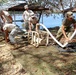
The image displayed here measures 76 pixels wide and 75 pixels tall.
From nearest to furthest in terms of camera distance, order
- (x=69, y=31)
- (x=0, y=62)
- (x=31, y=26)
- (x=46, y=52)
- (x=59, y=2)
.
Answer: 1. (x=0, y=62)
2. (x=46, y=52)
3. (x=69, y=31)
4. (x=31, y=26)
5. (x=59, y=2)

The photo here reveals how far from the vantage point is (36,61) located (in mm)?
6426

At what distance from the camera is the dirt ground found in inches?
220

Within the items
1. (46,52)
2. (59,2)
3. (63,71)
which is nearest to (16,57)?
(46,52)

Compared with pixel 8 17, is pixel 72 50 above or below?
below

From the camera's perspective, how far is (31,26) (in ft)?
31.9

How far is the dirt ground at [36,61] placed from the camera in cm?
558

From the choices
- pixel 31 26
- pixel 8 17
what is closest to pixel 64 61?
pixel 8 17

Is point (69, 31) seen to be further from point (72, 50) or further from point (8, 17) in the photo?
point (8, 17)

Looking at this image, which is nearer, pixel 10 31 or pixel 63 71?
pixel 63 71

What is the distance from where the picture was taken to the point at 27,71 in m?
5.59

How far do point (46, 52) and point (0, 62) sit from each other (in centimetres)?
164

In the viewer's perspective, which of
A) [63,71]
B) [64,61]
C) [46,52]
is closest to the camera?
[63,71]

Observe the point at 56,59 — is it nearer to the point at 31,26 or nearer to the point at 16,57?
the point at 16,57

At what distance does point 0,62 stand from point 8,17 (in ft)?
7.04
